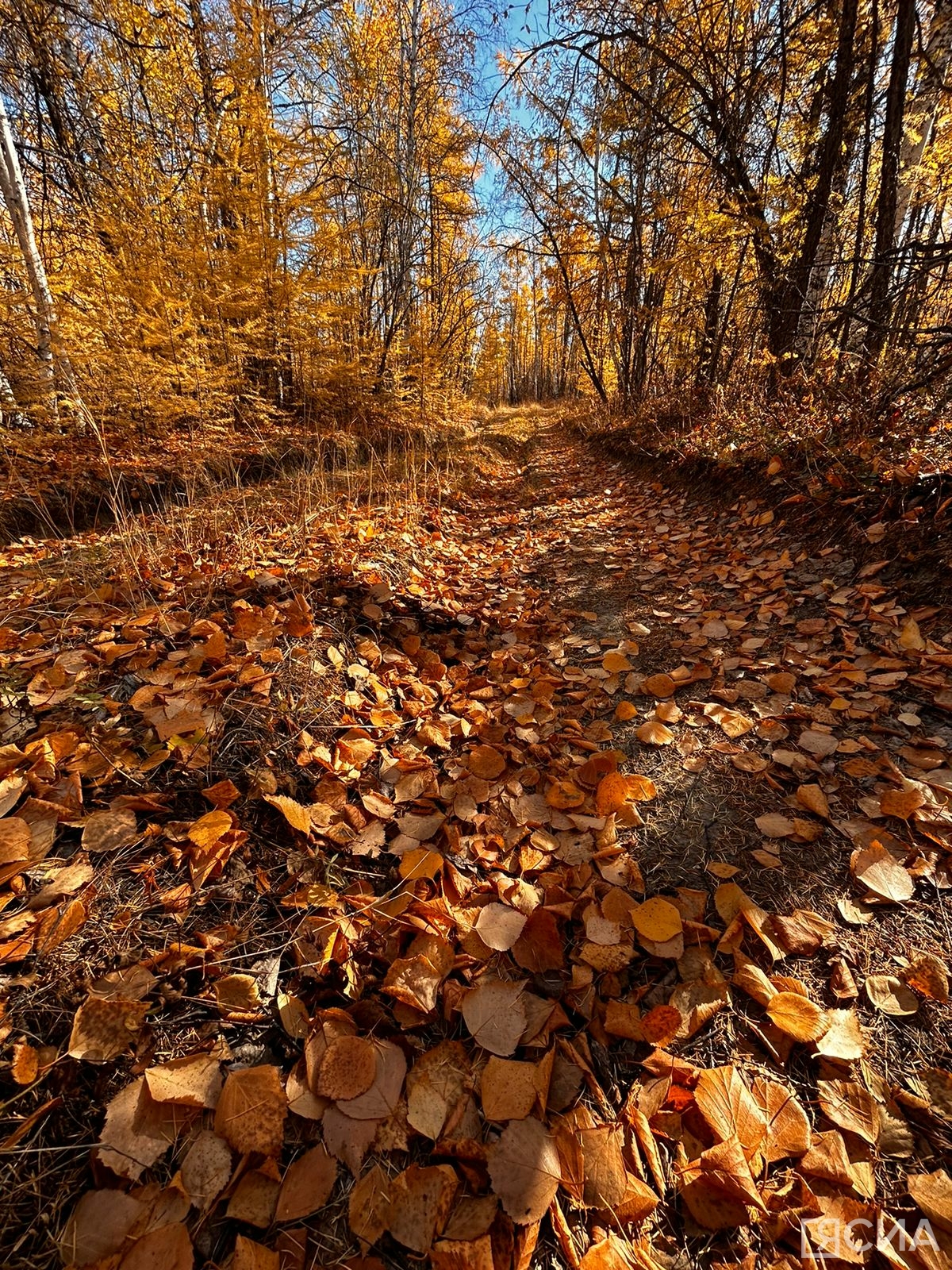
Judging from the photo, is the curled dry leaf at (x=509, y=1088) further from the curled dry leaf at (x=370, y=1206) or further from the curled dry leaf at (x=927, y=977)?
the curled dry leaf at (x=927, y=977)

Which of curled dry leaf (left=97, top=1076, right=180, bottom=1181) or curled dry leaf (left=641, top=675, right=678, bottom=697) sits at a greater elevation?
curled dry leaf (left=641, top=675, right=678, bottom=697)

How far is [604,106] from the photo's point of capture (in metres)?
6.55

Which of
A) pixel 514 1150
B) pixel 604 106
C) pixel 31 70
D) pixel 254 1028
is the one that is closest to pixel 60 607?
pixel 254 1028

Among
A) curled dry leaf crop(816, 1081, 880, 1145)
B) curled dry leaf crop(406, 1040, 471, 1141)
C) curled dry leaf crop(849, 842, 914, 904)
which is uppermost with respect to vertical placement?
curled dry leaf crop(849, 842, 914, 904)

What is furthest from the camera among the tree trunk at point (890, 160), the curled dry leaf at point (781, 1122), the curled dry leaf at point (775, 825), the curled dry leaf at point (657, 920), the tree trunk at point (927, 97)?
the tree trunk at point (927, 97)

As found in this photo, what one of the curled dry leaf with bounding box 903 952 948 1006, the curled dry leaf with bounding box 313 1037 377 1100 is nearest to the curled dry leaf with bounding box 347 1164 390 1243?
the curled dry leaf with bounding box 313 1037 377 1100

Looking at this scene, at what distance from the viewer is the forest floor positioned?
0.85 meters

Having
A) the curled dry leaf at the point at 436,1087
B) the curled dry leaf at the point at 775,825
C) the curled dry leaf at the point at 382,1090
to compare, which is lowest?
the curled dry leaf at the point at 436,1087

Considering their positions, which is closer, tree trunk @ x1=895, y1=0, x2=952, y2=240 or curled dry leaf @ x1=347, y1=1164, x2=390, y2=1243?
curled dry leaf @ x1=347, y1=1164, x2=390, y2=1243

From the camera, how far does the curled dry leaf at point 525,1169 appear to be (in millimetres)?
860

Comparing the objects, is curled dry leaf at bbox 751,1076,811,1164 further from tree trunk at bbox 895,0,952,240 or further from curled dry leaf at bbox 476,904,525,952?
tree trunk at bbox 895,0,952,240

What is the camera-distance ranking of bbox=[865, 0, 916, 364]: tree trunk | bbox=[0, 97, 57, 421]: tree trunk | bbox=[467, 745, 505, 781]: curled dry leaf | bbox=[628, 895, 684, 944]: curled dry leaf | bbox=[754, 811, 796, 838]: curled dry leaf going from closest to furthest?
1. bbox=[628, 895, 684, 944]: curled dry leaf
2. bbox=[754, 811, 796, 838]: curled dry leaf
3. bbox=[467, 745, 505, 781]: curled dry leaf
4. bbox=[865, 0, 916, 364]: tree trunk
5. bbox=[0, 97, 57, 421]: tree trunk

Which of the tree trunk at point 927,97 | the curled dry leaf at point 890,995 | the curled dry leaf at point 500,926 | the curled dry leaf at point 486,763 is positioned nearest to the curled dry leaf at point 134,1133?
the curled dry leaf at point 500,926

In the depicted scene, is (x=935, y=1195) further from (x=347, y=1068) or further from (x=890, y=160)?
(x=890, y=160)
